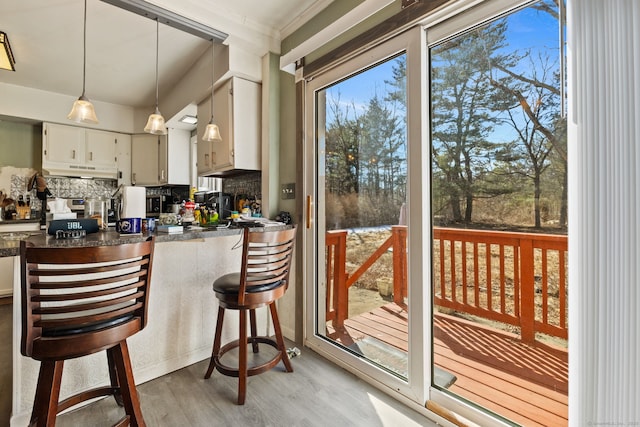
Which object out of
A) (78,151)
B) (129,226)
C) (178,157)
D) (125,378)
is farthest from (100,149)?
(125,378)

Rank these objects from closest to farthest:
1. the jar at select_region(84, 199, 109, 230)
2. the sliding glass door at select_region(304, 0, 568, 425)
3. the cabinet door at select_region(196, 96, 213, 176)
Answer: the sliding glass door at select_region(304, 0, 568, 425), the jar at select_region(84, 199, 109, 230), the cabinet door at select_region(196, 96, 213, 176)

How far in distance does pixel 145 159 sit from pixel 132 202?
9.50 ft

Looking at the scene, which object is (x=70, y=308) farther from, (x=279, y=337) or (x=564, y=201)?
(x=564, y=201)

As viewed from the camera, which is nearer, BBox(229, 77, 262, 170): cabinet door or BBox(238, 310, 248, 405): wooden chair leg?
BBox(238, 310, 248, 405): wooden chair leg

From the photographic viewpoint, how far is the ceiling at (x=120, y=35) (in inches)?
84.8

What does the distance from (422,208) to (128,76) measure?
360 centimetres

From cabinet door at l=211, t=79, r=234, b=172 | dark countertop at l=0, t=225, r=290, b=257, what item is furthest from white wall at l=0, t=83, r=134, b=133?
dark countertop at l=0, t=225, r=290, b=257

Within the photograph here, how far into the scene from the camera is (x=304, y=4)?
85.1 inches

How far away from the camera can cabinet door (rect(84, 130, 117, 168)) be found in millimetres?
4059

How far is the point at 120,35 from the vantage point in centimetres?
251

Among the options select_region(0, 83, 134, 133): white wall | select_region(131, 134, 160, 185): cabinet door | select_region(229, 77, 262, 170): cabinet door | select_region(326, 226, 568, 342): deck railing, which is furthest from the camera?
select_region(131, 134, 160, 185): cabinet door

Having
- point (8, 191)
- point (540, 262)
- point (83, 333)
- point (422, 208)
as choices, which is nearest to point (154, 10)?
point (83, 333)

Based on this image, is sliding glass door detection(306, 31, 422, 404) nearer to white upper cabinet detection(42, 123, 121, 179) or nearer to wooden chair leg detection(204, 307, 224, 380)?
wooden chair leg detection(204, 307, 224, 380)

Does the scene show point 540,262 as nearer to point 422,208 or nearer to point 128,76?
point 422,208
